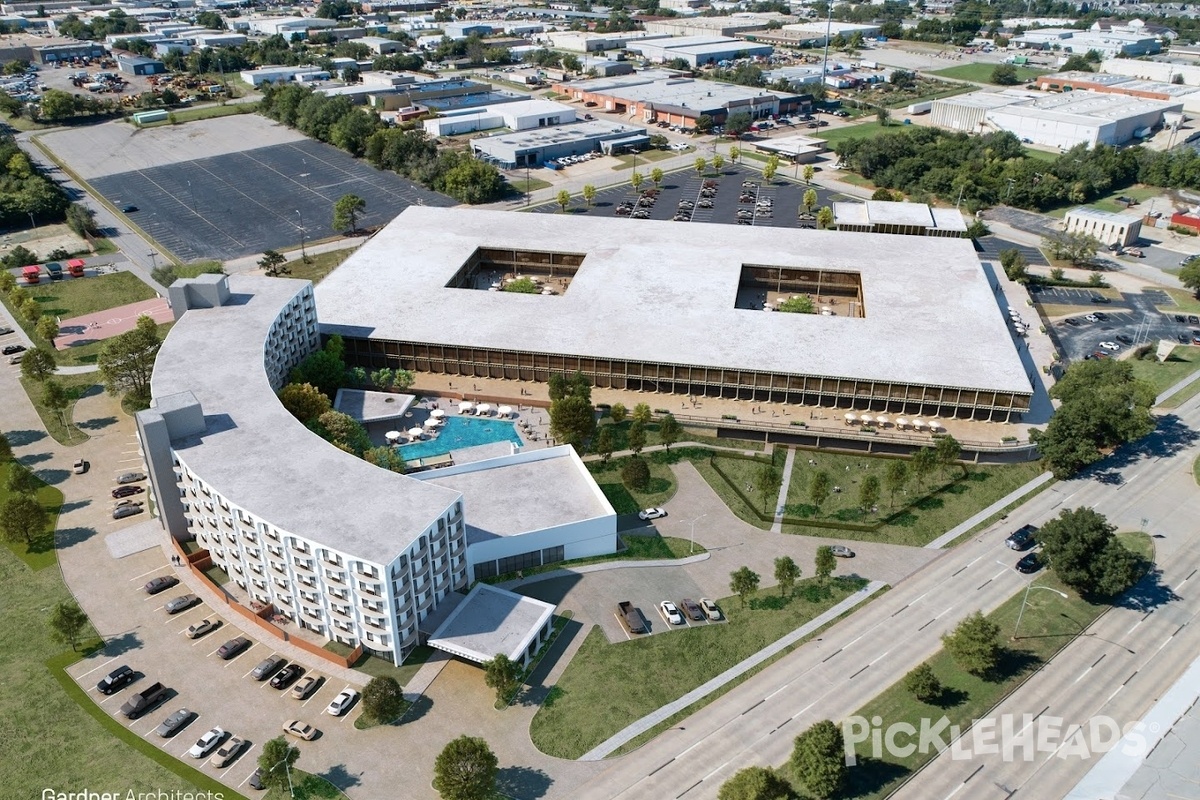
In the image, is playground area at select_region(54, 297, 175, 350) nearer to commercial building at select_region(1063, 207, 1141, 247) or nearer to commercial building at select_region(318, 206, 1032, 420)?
commercial building at select_region(318, 206, 1032, 420)

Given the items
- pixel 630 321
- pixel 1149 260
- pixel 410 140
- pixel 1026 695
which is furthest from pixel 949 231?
pixel 410 140

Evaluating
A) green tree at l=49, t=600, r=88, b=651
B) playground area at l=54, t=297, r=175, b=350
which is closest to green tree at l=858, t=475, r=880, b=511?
green tree at l=49, t=600, r=88, b=651

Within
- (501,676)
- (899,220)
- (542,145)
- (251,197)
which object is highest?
(542,145)

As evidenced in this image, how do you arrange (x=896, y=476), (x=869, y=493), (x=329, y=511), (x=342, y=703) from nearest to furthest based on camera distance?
(x=342, y=703) → (x=329, y=511) → (x=869, y=493) → (x=896, y=476)

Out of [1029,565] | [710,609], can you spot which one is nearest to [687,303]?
[710,609]

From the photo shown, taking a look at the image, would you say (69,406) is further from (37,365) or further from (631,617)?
(631,617)

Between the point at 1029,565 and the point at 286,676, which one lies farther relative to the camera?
the point at 1029,565

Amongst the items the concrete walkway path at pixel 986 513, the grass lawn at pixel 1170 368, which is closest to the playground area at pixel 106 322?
the concrete walkway path at pixel 986 513
